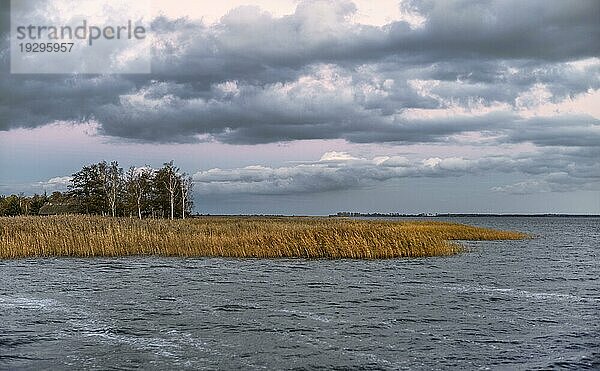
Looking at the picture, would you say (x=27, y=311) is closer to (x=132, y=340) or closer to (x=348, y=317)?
(x=132, y=340)

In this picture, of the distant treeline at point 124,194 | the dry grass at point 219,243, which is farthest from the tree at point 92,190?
the dry grass at point 219,243

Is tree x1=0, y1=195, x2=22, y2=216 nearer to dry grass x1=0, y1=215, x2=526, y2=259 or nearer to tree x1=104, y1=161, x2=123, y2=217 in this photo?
tree x1=104, y1=161, x2=123, y2=217

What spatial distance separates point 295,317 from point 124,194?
82.7 m

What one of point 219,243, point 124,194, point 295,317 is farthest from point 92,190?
point 295,317

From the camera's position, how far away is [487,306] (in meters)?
20.1

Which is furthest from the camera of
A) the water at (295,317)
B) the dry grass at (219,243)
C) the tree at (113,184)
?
the tree at (113,184)

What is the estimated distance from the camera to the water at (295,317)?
13.3m

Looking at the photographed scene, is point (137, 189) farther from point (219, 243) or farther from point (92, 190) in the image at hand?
point (219, 243)

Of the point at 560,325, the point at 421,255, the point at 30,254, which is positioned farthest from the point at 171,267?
the point at 560,325

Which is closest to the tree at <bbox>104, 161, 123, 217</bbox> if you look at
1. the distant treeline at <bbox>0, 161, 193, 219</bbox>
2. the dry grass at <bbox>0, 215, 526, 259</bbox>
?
the distant treeline at <bbox>0, 161, 193, 219</bbox>

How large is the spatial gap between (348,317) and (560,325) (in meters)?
5.69

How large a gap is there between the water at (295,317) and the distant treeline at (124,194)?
198ft

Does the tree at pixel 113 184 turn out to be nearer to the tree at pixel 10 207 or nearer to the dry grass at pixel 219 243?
the tree at pixel 10 207

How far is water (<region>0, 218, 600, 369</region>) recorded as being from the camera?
1326 centimetres
